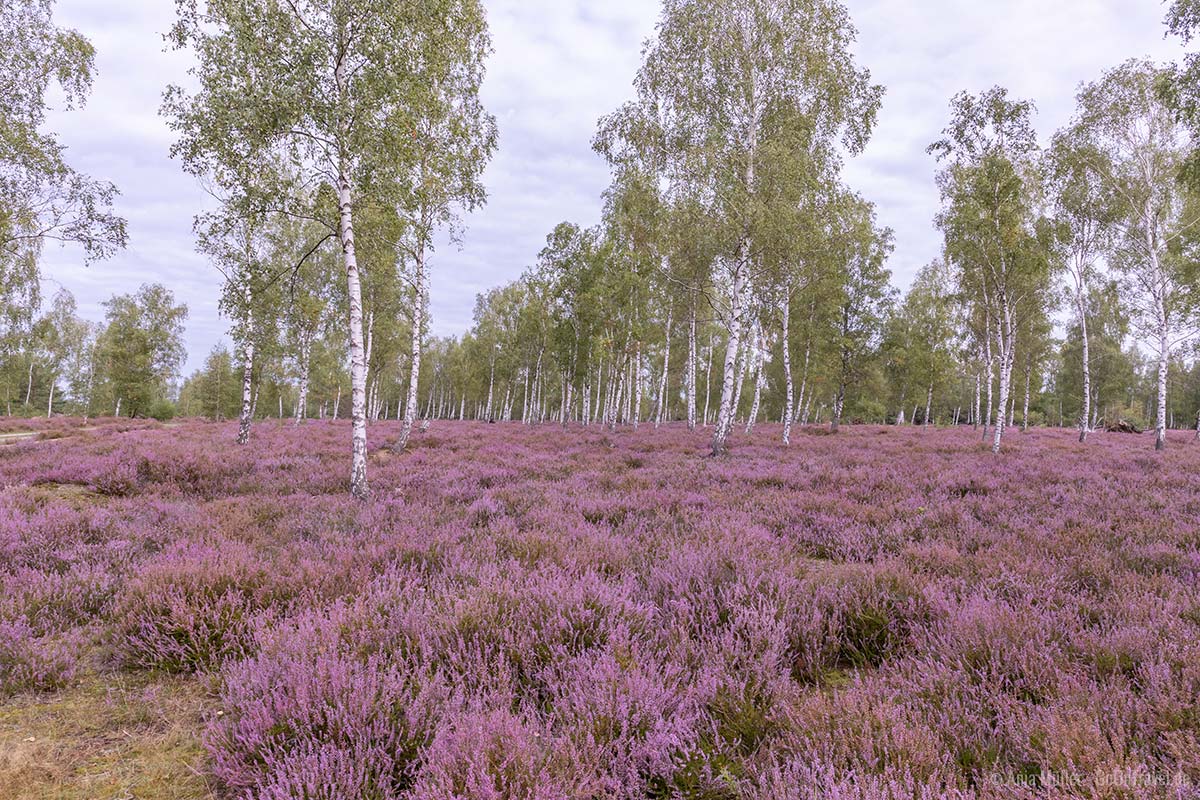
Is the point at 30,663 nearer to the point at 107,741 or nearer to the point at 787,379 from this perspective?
the point at 107,741

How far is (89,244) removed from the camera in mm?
12312

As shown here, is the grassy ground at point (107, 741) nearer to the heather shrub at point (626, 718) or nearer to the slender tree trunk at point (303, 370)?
the heather shrub at point (626, 718)

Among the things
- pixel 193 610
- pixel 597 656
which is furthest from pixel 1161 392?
pixel 193 610

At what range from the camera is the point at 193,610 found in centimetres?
337

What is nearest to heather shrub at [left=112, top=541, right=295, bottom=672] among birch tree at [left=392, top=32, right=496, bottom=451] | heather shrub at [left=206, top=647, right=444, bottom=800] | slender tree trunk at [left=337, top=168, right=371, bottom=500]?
heather shrub at [left=206, top=647, right=444, bottom=800]

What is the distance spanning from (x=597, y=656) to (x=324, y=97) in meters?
10.3

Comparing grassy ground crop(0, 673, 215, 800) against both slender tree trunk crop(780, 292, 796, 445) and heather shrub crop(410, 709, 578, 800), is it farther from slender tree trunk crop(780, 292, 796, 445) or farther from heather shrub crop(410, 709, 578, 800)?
slender tree trunk crop(780, 292, 796, 445)

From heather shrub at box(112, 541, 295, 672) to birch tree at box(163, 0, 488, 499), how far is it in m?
4.52

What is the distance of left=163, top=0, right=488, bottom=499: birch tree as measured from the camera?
820cm

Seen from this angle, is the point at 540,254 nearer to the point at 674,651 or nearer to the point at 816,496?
the point at 816,496

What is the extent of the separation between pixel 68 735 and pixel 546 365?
1481 inches

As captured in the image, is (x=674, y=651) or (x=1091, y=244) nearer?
(x=674, y=651)

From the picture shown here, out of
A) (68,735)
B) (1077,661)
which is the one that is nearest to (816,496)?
(1077,661)

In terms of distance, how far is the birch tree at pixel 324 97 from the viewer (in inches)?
323
